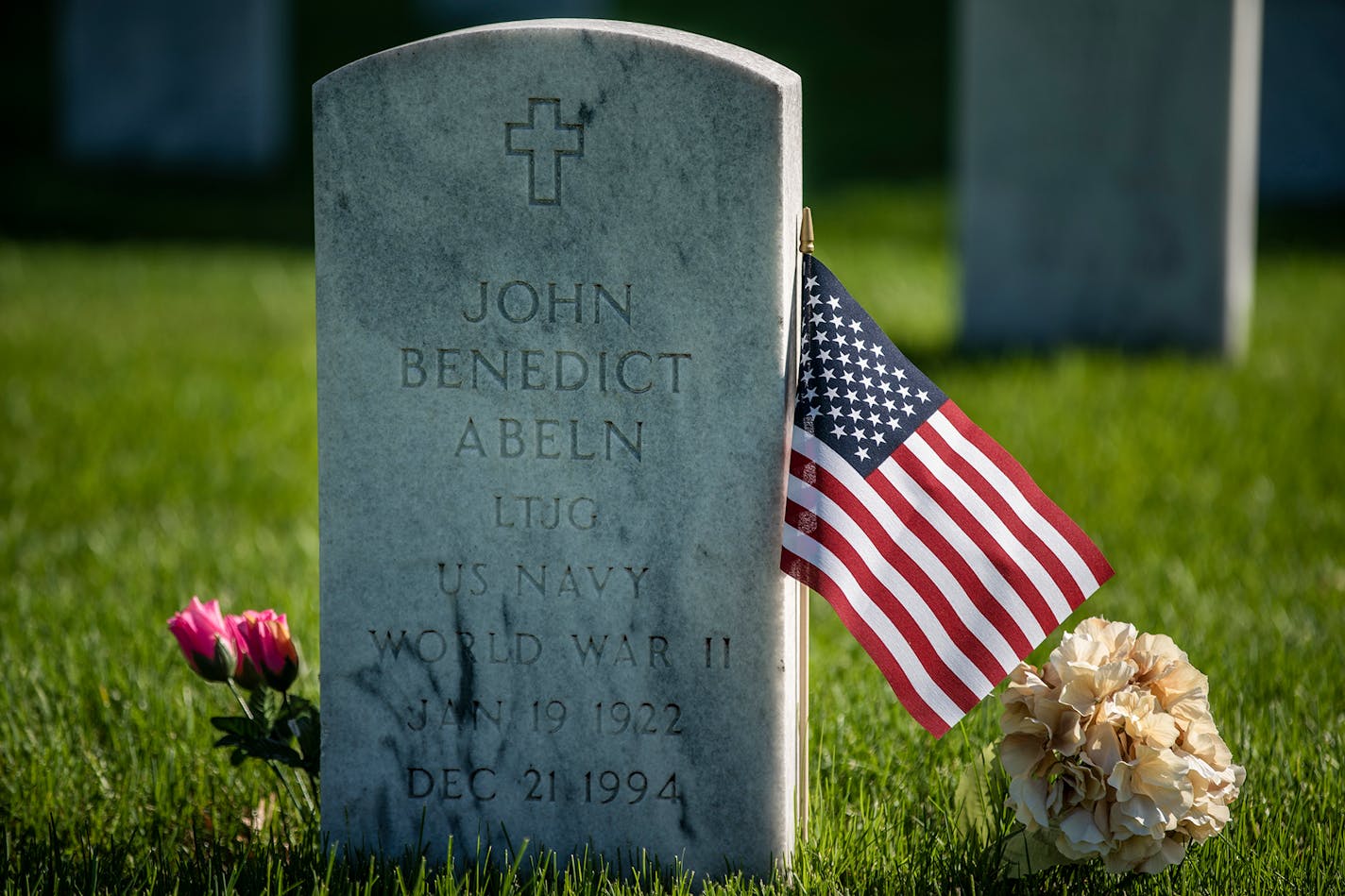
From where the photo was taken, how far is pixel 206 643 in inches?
117

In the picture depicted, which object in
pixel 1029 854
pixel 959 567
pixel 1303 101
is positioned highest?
pixel 1303 101

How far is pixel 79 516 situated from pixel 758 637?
3.81m

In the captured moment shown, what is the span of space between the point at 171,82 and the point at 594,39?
13781mm

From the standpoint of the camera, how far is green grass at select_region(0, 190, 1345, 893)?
287 cm

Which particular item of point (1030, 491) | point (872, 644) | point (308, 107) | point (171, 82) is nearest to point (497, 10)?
point (308, 107)

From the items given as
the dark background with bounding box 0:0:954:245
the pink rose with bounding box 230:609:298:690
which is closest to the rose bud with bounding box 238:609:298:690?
the pink rose with bounding box 230:609:298:690

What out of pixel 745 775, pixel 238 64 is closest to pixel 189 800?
pixel 745 775

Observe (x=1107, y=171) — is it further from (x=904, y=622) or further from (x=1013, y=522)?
(x=904, y=622)

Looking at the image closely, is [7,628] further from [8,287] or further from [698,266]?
[8,287]

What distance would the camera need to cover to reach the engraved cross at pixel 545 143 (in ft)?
9.11

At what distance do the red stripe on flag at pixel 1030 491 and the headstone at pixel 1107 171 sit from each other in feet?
19.0

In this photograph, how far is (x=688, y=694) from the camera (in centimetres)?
284

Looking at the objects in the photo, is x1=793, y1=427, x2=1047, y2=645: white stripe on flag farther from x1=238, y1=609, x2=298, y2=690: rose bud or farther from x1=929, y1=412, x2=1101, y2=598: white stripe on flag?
x1=238, y1=609, x2=298, y2=690: rose bud

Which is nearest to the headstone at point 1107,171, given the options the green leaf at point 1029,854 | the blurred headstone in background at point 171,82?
the green leaf at point 1029,854
